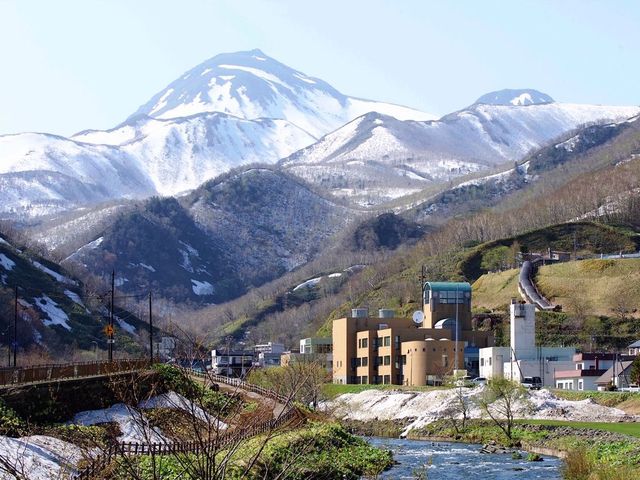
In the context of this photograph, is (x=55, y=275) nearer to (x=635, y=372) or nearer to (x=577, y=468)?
(x=635, y=372)

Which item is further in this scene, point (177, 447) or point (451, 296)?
point (451, 296)

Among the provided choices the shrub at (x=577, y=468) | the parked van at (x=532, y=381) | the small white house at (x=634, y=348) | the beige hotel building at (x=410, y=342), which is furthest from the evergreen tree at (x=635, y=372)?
the shrub at (x=577, y=468)

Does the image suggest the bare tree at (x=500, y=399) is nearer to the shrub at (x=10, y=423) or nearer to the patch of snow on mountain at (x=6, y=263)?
the shrub at (x=10, y=423)

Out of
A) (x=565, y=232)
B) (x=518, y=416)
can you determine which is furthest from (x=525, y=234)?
(x=518, y=416)

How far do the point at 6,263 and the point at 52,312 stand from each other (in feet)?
59.6

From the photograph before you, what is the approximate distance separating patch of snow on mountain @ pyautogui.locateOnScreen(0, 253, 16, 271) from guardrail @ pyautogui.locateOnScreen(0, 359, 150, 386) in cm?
9338

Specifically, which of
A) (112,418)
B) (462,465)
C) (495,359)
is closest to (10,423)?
(112,418)

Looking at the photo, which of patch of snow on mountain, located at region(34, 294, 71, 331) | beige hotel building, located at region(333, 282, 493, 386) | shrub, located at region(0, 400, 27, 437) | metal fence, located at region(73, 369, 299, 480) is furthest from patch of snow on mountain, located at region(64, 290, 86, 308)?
shrub, located at region(0, 400, 27, 437)

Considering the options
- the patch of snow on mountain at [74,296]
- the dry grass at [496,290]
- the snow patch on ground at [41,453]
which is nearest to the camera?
the snow patch on ground at [41,453]

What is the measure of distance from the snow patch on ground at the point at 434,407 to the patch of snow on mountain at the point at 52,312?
4632 cm

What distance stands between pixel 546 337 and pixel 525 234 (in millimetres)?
64957

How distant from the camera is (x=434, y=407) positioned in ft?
256

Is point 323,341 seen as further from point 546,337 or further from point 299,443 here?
point 299,443

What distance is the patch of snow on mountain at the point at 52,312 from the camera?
128 m
